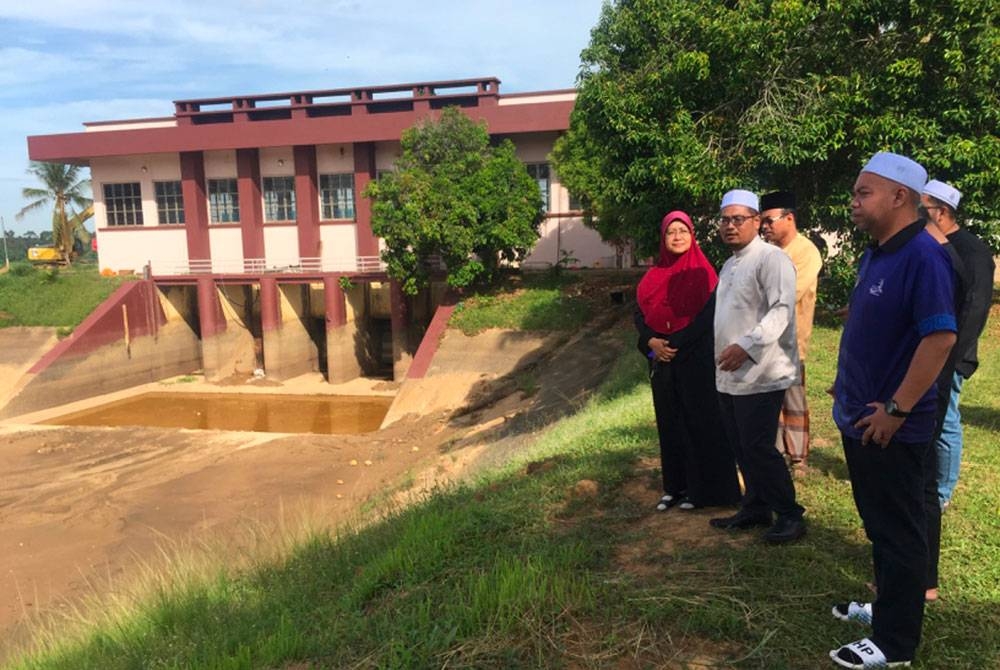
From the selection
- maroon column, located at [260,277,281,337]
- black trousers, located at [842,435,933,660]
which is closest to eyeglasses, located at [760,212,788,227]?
black trousers, located at [842,435,933,660]

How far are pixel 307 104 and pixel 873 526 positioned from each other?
2930 cm

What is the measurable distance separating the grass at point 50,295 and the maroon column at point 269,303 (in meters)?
6.06

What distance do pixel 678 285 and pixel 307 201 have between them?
83.6 ft

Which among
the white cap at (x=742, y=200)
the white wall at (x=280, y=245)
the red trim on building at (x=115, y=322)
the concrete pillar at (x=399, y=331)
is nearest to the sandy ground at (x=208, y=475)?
the red trim on building at (x=115, y=322)

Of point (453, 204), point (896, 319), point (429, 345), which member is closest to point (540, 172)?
point (453, 204)

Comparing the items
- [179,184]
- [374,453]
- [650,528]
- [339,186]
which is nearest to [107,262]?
[179,184]

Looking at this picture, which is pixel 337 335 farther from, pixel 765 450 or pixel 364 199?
pixel 765 450

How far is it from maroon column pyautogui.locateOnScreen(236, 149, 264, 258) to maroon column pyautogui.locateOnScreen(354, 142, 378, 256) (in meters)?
4.55

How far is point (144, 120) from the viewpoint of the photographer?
29.5 meters

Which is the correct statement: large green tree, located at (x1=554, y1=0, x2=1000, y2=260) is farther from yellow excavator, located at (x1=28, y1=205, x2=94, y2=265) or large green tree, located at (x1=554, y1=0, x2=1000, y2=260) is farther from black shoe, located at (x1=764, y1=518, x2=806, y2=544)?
yellow excavator, located at (x1=28, y1=205, x2=94, y2=265)

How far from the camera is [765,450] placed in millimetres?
3182

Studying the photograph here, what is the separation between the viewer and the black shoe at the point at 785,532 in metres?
3.21

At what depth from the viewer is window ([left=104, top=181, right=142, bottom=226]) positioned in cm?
2894

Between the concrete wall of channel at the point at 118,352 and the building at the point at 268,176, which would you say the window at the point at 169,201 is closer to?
the building at the point at 268,176
